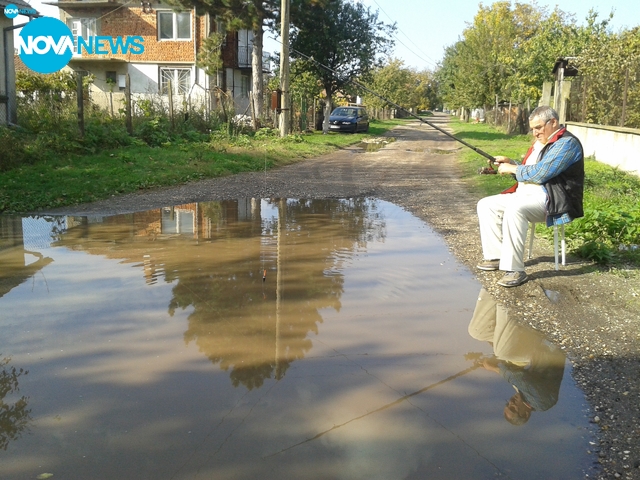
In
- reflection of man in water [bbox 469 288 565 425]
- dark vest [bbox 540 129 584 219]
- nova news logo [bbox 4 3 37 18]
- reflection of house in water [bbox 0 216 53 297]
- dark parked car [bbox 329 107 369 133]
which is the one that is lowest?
reflection of man in water [bbox 469 288 565 425]

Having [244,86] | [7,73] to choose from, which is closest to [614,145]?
[7,73]

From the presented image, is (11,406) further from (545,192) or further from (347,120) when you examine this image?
(347,120)

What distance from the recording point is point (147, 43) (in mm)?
36219

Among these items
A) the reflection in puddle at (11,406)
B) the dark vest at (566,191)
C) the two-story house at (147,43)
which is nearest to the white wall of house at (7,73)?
the two-story house at (147,43)

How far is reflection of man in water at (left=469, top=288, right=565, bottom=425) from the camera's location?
3994mm

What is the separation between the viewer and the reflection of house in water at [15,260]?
649 centimetres

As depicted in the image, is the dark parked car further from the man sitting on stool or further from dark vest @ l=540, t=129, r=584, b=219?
dark vest @ l=540, t=129, r=584, b=219

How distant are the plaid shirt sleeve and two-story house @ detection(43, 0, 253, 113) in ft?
100

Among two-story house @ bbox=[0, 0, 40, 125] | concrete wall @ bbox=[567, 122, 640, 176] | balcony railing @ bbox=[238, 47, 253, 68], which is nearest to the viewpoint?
concrete wall @ bbox=[567, 122, 640, 176]

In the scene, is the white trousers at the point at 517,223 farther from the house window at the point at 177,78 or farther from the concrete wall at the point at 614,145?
the house window at the point at 177,78

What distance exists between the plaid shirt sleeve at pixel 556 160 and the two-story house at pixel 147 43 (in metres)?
30.5

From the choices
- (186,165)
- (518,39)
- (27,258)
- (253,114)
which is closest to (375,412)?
(27,258)

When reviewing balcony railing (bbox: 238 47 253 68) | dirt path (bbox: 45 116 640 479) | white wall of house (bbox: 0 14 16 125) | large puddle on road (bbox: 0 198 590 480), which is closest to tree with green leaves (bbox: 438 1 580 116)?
balcony railing (bbox: 238 47 253 68)

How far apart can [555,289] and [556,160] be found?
4.01 ft
